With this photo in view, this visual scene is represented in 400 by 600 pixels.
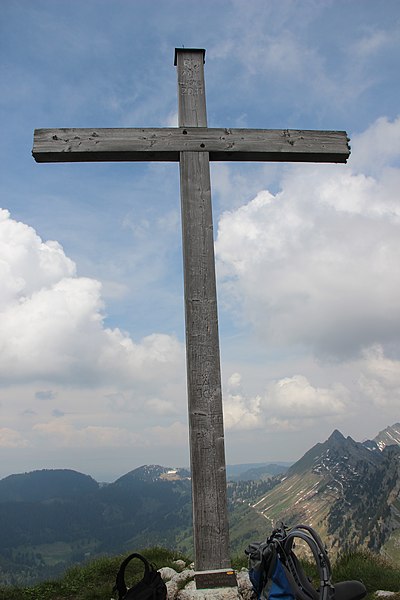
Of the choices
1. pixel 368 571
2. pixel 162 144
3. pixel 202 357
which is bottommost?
pixel 368 571

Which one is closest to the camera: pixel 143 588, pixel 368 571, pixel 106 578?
pixel 143 588

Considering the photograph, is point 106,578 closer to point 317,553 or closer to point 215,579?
point 215,579

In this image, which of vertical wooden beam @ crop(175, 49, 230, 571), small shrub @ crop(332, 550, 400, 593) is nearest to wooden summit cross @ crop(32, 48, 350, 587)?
vertical wooden beam @ crop(175, 49, 230, 571)

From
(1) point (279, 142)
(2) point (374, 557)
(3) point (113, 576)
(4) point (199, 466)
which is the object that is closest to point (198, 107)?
(1) point (279, 142)

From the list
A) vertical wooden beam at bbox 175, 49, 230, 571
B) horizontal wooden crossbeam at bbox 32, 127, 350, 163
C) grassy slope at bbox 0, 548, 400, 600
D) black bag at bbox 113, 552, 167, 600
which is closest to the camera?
black bag at bbox 113, 552, 167, 600

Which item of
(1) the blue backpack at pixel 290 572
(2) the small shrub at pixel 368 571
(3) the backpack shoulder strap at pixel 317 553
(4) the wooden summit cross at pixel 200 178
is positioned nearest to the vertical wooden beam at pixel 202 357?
(4) the wooden summit cross at pixel 200 178

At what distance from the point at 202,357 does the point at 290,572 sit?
2386 millimetres

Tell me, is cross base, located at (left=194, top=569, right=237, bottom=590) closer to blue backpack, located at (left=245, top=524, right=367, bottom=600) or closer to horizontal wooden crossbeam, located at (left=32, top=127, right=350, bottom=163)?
blue backpack, located at (left=245, top=524, right=367, bottom=600)

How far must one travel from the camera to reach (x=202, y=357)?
5.34 metres

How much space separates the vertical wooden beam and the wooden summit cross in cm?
1

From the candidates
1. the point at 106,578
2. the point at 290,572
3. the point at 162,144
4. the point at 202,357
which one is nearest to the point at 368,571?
the point at 106,578

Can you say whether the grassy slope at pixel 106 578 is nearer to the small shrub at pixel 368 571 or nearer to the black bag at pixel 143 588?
the small shrub at pixel 368 571

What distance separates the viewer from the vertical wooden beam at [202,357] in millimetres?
4953

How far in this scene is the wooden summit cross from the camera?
16.5 ft
